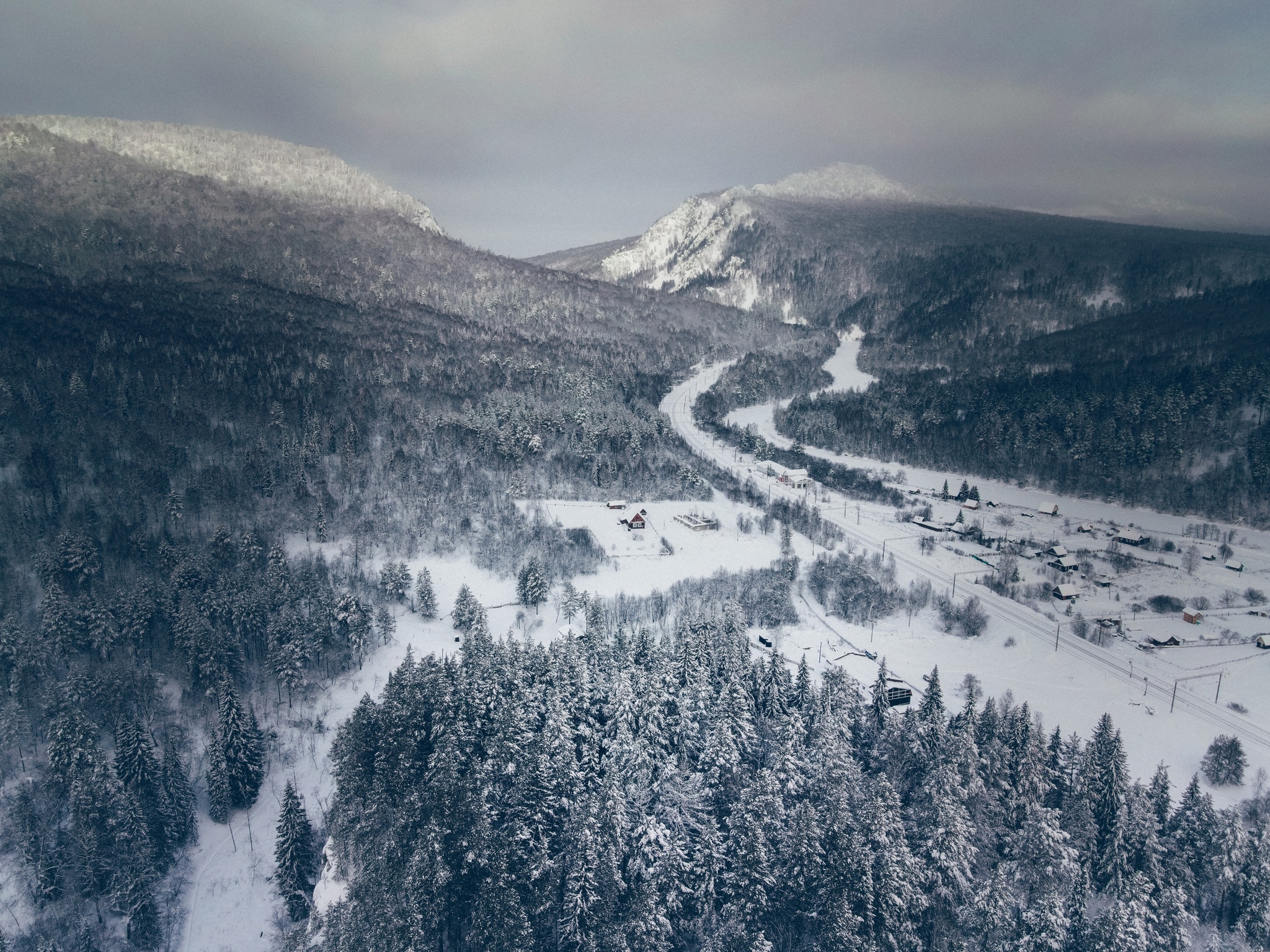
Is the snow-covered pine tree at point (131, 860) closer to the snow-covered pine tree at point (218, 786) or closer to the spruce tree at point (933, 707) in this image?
the snow-covered pine tree at point (218, 786)

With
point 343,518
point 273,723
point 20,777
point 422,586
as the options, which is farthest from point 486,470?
point 20,777

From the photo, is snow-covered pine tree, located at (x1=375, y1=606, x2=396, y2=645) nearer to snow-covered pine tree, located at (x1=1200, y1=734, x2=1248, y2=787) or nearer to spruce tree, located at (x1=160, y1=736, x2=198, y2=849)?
spruce tree, located at (x1=160, y1=736, x2=198, y2=849)

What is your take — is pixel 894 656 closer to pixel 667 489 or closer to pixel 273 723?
pixel 667 489

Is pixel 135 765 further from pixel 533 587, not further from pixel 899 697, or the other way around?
pixel 899 697

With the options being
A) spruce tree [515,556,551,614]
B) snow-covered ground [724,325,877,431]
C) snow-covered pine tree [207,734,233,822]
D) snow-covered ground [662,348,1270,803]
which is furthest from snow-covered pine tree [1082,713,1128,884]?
snow-covered ground [724,325,877,431]

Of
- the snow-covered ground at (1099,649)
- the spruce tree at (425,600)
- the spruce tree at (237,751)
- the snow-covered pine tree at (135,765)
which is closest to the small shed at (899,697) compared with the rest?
the snow-covered ground at (1099,649)

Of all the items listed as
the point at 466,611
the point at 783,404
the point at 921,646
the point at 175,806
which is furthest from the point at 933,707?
the point at 783,404
